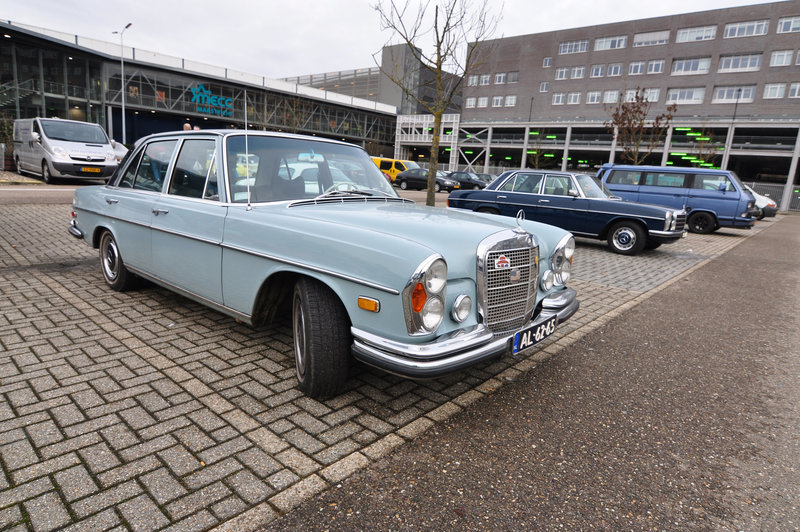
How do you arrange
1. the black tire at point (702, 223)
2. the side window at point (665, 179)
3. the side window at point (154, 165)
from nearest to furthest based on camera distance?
the side window at point (154, 165)
the side window at point (665, 179)
the black tire at point (702, 223)

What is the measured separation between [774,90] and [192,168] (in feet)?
189

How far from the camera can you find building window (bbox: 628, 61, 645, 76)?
51.9 meters

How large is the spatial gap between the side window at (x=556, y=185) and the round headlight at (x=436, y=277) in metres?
8.22

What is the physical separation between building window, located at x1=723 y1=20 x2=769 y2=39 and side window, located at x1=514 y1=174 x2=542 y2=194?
5186 centimetres

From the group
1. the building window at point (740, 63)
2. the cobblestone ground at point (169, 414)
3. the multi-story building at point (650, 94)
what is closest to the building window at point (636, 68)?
the multi-story building at point (650, 94)

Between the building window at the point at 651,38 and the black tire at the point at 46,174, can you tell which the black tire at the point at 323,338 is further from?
the building window at the point at 651,38

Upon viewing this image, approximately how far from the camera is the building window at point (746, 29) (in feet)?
148

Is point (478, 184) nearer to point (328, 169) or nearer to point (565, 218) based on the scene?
point (565, 218)

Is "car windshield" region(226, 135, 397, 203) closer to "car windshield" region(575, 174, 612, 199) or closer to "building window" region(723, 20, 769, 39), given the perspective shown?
"car windshield" region(575, 174, 612, 199)

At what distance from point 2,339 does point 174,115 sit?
46.5m

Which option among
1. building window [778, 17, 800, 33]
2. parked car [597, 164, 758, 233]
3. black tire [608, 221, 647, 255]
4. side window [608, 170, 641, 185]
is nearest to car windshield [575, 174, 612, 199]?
black tire [608, 221, 647, 255]

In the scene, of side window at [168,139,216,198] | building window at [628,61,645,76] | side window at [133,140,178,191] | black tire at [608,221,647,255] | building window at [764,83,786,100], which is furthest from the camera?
building window at [628,61,645,76]

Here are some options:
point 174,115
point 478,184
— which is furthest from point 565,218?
point 174,115

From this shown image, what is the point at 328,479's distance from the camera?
2.26m
